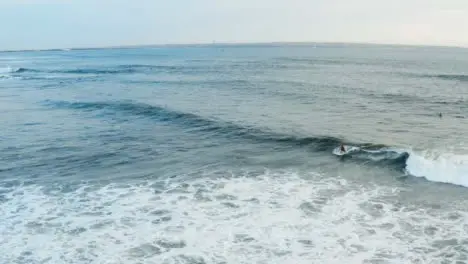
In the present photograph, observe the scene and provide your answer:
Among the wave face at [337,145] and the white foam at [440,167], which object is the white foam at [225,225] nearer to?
the white foam at [440,167]

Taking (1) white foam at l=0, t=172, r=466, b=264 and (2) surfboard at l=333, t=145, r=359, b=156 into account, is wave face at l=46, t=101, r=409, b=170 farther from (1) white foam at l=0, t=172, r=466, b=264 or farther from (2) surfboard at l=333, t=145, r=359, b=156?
(1) white foam at l=0, t=172, r=466, b=264

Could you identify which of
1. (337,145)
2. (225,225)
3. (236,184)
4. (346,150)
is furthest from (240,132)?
(225,225)

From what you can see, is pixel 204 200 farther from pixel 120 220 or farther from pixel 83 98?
pixel 83 98

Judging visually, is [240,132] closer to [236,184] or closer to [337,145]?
[337,145]

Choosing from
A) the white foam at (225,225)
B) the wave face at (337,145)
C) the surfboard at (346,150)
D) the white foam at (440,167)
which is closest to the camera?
the white foam at (225,225)

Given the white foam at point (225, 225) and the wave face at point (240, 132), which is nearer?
the white foam at point (225, 225)

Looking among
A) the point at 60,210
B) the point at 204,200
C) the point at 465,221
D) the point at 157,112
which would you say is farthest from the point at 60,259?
the point at 157,112

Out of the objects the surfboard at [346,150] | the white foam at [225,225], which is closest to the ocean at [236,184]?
the white foam at [225,225]
